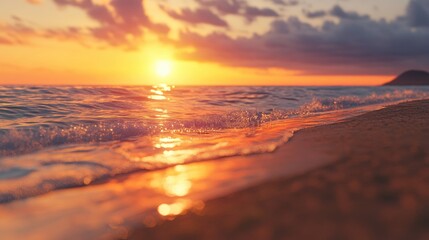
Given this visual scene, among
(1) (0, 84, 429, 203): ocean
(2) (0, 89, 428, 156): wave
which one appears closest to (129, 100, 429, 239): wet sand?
(1) (0, 84, 429, 203): ocean

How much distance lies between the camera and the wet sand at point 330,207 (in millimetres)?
2697

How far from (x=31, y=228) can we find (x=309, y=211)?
8.77 feet

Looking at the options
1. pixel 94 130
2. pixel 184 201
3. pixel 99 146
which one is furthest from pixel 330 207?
pixel 94 130

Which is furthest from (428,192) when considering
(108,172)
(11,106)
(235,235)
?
(11,106)

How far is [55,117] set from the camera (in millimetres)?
12320

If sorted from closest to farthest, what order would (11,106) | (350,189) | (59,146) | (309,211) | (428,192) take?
1. (309,211)
2. (428,192)
3. (350,189)
4. (59,146)
5. (11,106)

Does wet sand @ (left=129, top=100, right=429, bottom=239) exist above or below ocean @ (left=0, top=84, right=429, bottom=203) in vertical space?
above

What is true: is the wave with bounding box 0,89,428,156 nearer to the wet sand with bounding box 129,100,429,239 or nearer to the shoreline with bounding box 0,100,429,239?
the shoreline with bounding box 0,100,429,239

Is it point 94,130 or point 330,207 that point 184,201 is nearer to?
point 330,207

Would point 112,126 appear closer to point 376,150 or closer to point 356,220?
point 376,150

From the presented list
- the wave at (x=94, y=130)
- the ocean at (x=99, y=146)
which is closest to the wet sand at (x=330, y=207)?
the ocean at (x=99, y=146)

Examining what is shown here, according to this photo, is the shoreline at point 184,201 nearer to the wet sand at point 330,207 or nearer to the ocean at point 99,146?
the wet sand at point 330,207

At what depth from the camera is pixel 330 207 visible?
3.13 metres

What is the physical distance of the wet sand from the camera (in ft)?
8.85
